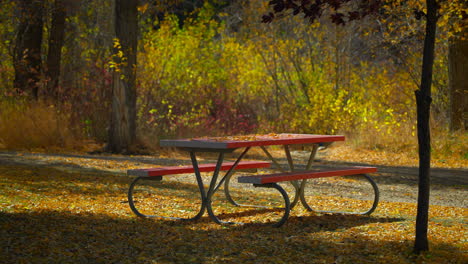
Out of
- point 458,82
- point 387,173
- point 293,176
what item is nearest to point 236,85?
point 458,82

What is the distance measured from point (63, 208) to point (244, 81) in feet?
39.9

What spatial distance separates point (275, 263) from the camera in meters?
4.48

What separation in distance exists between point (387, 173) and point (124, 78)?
5.13 metres

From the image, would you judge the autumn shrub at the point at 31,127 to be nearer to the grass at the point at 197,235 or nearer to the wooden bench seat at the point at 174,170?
the grass at the point at 197,235

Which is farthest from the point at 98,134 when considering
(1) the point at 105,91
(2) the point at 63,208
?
(2) the point at 63,208

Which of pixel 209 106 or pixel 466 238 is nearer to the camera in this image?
pixel 466 238

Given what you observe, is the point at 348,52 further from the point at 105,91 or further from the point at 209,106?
the point at 105,91

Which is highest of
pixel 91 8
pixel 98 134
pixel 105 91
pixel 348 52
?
pixel 91 8

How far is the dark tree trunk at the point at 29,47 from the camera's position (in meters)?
14.3

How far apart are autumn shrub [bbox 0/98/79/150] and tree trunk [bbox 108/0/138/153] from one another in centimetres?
122

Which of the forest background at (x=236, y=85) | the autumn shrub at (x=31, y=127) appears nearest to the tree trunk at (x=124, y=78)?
the forest background at (x=236, y=85)

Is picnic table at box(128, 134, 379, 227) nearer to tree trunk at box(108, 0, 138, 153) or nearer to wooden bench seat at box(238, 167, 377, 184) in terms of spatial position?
wooden bench seat at box(238, 167, 377, 184)

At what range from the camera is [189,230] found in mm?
5578

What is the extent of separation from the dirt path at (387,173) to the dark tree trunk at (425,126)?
299 cm
